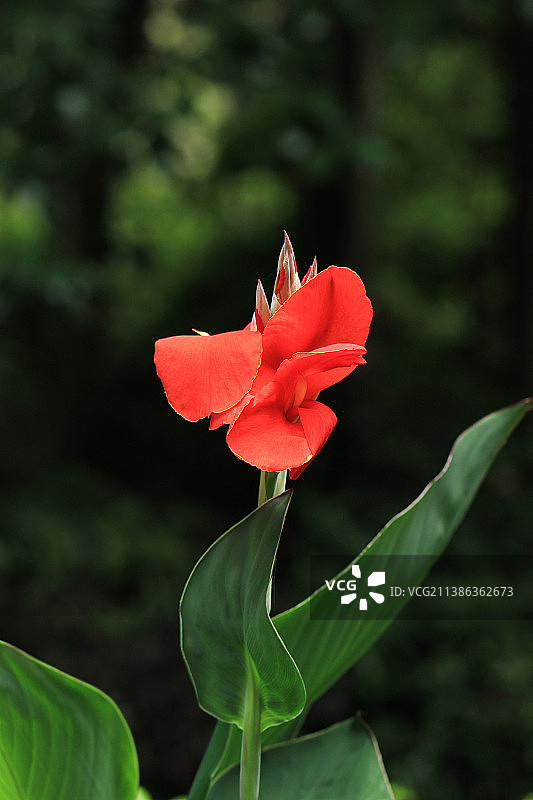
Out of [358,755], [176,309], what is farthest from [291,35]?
[358,755]

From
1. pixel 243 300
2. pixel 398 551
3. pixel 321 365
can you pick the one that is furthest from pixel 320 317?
pixel 243 300

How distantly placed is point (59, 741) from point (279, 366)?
10.4 inches

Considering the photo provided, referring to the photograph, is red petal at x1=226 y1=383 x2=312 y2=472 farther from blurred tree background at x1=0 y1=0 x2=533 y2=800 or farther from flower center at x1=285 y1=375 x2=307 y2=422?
blurred tree background at x1=0 y1=0 x2=533 y2=800

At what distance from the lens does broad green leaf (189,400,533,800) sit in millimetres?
466

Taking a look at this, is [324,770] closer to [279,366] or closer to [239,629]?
[239,629]

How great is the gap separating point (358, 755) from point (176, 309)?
11.8ft

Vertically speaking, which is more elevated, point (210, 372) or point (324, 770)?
point (210, 372)

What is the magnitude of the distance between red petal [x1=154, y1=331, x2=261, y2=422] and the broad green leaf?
0.50 ft

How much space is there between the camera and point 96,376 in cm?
366

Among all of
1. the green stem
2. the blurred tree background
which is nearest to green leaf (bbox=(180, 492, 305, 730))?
the green stem

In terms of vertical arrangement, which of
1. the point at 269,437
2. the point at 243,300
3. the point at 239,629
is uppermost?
the point at 269,437

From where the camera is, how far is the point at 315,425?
15.1 inches

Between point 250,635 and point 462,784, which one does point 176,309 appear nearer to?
point 462,784

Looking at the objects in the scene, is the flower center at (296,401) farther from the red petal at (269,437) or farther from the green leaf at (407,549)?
the green leaf at (407,549)
